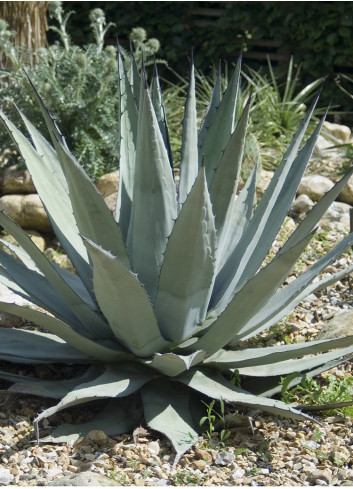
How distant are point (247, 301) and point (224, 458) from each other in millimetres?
569

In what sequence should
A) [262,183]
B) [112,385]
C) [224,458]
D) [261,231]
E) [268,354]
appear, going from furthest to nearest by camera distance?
[262,183] → [261,231] → [268,354] → [112,385] → [224,458]

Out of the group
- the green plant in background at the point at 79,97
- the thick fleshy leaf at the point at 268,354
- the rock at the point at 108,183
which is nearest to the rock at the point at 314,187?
the rock at the point at 108,183

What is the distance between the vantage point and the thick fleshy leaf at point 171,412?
9.24ft

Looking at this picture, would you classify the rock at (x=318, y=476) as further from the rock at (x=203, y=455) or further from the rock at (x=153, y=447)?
the rock at (x=153, y=447)

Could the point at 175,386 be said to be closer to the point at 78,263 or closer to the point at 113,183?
the point at 78,263

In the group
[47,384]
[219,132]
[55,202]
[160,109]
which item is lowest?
[47,384]

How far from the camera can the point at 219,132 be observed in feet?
11.2

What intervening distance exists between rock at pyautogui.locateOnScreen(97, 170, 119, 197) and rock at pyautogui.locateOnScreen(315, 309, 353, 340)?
2310 millimetres

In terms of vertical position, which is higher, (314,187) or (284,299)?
(284,299)

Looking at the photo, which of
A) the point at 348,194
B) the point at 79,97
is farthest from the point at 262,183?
the point at 79,97

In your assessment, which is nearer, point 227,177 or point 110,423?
point 110,423

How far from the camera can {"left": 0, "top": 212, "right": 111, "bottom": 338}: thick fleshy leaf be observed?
293 centimetres

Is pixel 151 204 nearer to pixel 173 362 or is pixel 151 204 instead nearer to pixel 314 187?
pixel 173 362

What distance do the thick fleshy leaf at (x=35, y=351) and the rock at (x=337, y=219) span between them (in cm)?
228
